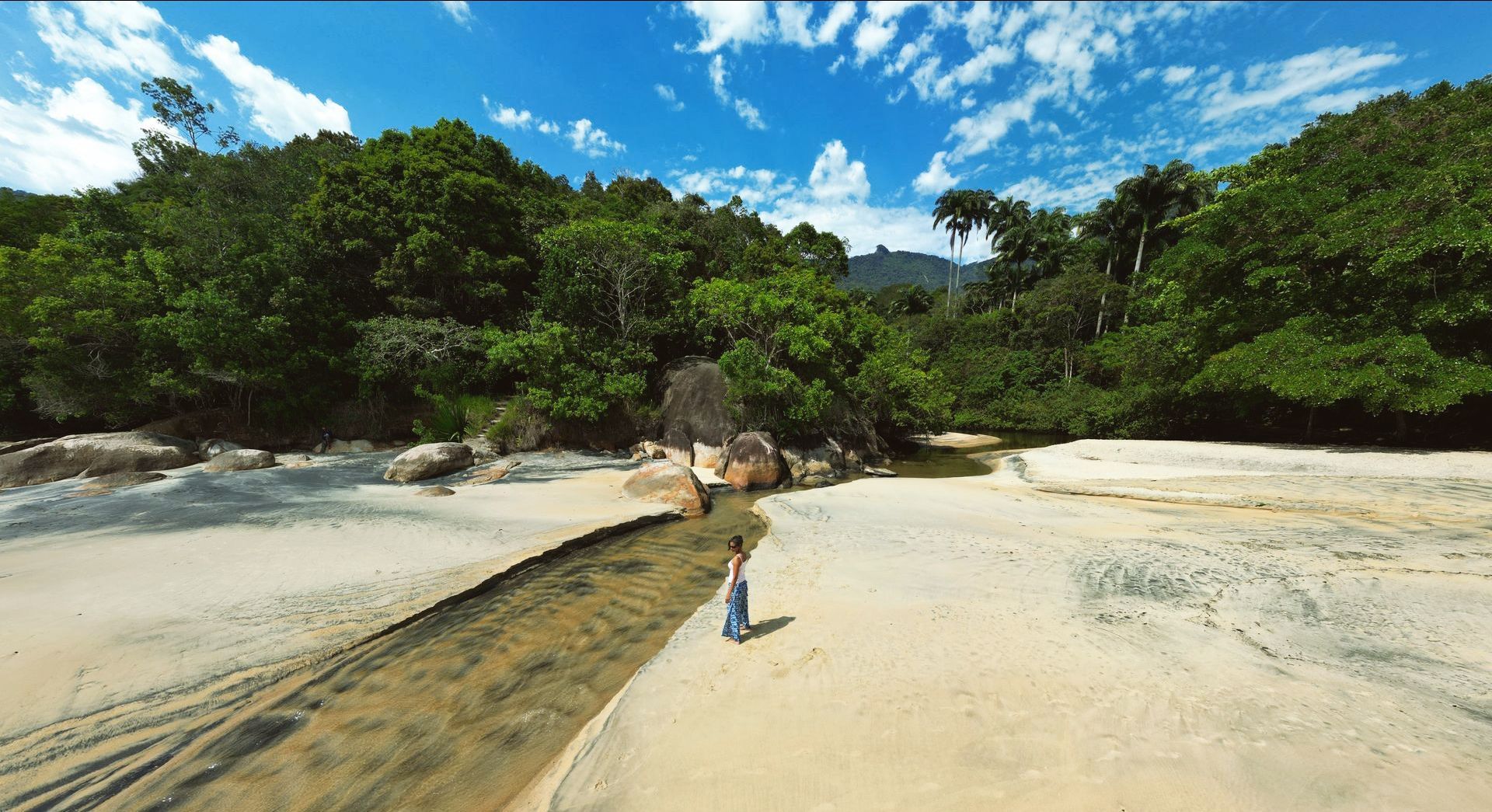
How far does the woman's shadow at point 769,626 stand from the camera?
587 centimetres

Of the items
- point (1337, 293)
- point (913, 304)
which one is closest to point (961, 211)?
point (913, 304)

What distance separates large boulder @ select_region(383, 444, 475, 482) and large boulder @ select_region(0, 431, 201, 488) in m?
A: 7.78

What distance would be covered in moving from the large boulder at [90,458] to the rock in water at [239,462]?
Answer: 1.66 meters

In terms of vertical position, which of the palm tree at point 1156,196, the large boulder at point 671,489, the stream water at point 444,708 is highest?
the palm tree at point 1156,196

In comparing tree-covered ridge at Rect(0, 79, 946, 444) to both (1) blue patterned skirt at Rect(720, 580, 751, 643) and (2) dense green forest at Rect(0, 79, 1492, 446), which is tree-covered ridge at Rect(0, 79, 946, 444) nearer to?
(2) dense green forest at Rect(0, 79, 1492, 446)

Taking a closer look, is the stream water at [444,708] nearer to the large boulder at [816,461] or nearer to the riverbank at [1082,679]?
the riverbank at [1082,679]

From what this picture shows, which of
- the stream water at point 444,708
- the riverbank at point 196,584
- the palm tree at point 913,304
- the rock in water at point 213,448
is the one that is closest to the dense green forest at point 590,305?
the rock in water at point 213,448

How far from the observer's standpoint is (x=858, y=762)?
3674mm

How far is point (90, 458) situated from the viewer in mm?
14273

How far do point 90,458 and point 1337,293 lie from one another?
1747 inches

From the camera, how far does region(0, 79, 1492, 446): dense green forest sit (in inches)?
589

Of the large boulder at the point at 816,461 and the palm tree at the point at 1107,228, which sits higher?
the palm tree at the point at 1107,228

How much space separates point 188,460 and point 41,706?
17.8 meters

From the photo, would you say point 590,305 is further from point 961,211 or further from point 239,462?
point 961,211
